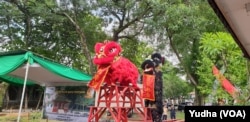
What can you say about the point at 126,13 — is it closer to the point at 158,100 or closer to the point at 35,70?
the point at 158,100

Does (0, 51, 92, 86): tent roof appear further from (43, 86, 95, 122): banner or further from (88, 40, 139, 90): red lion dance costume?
(88, 40, 139, 90): red lion dance costume

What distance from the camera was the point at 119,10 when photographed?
38.2ft

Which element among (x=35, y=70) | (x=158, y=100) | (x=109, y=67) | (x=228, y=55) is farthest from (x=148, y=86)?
(x=35, y=70)

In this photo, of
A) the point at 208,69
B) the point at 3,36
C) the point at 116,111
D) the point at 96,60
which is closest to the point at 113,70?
the point at 96,60

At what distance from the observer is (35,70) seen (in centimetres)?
619

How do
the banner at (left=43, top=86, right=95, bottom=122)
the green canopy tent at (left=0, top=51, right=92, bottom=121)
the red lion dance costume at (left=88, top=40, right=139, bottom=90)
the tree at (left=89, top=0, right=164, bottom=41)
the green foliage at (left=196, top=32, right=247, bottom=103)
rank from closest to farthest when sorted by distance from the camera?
the green canopy tent at (left=0, top=51, right=92, bottom=121) < the red lion dance costume at (left=88, top=40, right=139, bottom=90) < the banner at (left=43, top=86, right=95, bottom=122) < the green foliage at (left=196, top=32, right=247, bottom=103) < the tree at (left=89, top=0, right=164, bottom=41)

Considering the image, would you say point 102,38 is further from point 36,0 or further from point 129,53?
point 36,0

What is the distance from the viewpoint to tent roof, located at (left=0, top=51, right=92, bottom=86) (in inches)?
208

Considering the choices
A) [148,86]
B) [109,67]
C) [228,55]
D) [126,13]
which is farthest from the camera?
[126,13]

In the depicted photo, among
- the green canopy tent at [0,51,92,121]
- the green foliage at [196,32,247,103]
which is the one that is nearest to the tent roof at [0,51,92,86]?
the green canopy tent at [0,51,92,121]

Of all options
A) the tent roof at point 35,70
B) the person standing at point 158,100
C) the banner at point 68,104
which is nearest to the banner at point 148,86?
the person standing at point 158,100

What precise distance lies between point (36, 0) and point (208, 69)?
23.1 feet

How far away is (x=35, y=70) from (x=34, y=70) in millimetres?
26

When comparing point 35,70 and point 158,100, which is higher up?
point 35,70
